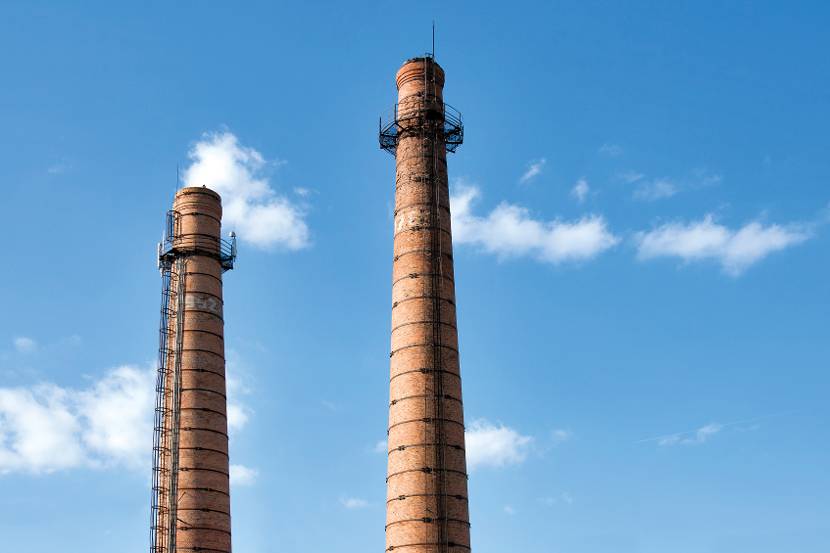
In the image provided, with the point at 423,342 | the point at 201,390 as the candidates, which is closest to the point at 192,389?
the point at 201,390

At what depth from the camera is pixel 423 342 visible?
110ft

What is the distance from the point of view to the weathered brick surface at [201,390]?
131ft

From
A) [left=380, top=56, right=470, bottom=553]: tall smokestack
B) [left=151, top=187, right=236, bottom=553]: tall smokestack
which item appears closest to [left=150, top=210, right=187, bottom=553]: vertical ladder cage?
[left=151, top=187, right=236, bottom=553]: tall smokestack

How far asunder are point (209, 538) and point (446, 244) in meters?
14.2

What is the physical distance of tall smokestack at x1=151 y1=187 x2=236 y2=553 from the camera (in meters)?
39.9

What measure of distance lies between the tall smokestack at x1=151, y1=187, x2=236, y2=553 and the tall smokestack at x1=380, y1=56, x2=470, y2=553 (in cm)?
1025

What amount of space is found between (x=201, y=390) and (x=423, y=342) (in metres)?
11.8

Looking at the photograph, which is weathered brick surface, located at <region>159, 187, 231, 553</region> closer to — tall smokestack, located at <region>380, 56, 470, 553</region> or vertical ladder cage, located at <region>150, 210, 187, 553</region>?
vertical ladder cage, located at <region>150, 210, 187, 553</region>

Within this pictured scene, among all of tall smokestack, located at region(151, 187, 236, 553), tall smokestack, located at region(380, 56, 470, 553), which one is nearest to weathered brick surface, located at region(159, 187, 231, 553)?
tall smokestack, located at region(151, 187, 236, 553)

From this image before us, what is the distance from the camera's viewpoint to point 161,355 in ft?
138

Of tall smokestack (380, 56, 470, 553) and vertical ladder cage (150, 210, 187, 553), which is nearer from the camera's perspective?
tall smokestack (380, 56, 470, 553)

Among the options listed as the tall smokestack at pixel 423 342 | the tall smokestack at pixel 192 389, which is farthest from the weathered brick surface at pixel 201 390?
the tall smokestack at pixel 423 342

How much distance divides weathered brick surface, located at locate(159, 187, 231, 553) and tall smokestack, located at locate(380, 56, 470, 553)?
402 inches

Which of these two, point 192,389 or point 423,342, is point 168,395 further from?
point 423,342
